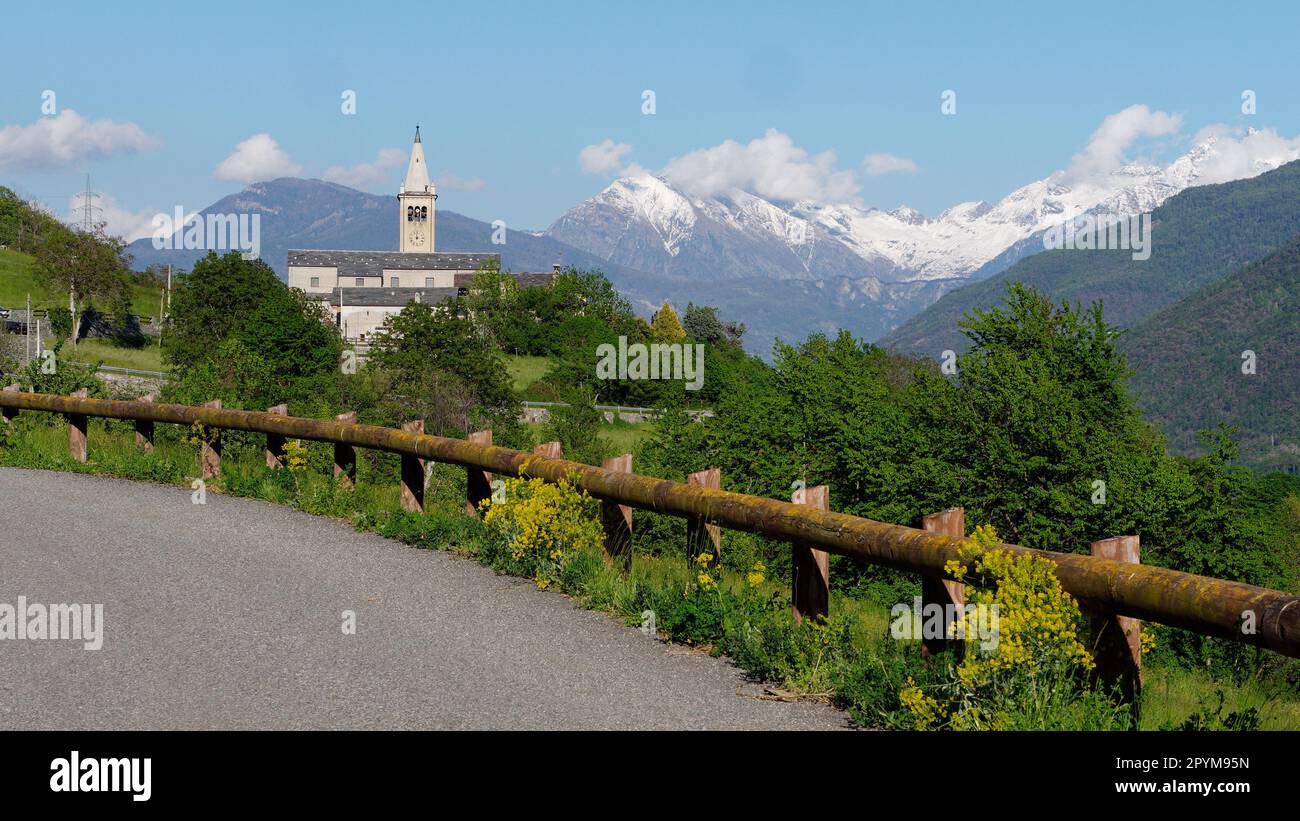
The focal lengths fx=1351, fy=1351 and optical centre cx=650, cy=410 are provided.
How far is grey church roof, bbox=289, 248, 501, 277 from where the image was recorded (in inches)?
7633

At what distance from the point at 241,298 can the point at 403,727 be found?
368 ft

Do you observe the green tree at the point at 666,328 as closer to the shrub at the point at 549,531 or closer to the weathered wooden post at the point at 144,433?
the weathered wooden post at the point at 144,433

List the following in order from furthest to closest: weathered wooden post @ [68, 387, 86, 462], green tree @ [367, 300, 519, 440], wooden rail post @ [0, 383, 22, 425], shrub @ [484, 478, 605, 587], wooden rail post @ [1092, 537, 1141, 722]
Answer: green tree @ [367, 300, 519, 440] → wooden rail post @ [0, 383, 22, 425] → weathered wooden post @ [68, 387, 86, 462] → shrub @ [484, 478, 605, 587] → wooden rail post @ [1092, 537, 1141, 722]

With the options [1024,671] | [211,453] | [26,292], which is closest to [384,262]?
[26,292]

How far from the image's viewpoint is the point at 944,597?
6.43m

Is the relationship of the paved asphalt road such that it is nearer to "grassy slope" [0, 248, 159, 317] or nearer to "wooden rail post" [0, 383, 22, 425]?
"wooden rail post" [0, 383, 22, 425]

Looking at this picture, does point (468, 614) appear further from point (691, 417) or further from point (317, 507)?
point (691, 417)

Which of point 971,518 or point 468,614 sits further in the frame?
point 971,518

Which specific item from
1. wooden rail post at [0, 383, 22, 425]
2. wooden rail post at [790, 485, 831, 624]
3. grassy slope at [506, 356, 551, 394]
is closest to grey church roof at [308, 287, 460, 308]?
grassy slope at [506, 356, 551, 394]

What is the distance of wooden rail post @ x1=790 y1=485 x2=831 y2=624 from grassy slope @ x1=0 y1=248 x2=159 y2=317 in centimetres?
11999

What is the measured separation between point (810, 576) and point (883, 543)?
812 mm
